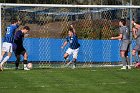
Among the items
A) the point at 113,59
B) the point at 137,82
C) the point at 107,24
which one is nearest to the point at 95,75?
the point at 137,82

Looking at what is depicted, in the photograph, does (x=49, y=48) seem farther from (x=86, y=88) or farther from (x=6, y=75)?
(x=86, y=88)

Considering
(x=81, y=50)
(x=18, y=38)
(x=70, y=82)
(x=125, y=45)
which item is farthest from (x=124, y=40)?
(x=81, y=50)

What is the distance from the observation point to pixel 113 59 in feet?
88.0

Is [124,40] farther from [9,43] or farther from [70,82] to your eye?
[70,82]

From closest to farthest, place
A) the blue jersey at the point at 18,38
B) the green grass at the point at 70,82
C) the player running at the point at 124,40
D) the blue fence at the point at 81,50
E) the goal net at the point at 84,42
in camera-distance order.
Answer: the green grass at the point at 70,82
the blue jersey at the point at 18,38
the player running at the point at 124,40
the goal net at the point at 84,42
the blue fence at the point at 81,50

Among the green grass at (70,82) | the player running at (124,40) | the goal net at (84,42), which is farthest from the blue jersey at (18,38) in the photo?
the goal net at (84,42)

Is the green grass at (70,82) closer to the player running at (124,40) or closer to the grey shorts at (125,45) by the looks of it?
the player running at (124,40)

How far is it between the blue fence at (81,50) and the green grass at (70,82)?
9.42 meters

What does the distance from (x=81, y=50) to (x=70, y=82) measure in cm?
Result: 1305

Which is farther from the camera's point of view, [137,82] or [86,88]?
[137,82]

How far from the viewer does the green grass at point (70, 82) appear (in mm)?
12898

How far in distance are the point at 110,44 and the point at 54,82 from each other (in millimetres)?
13273

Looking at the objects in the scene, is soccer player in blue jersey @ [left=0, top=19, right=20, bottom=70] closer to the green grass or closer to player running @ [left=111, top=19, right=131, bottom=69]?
the green grass

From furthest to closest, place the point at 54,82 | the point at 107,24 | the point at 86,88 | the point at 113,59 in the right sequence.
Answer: the point at 107,24, the point at 113,59, the point at 54,82, the point at 86,88
